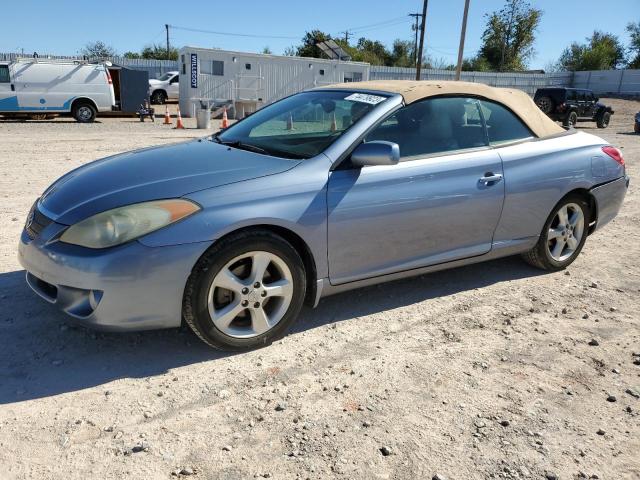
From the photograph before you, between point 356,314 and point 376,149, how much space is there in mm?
1196

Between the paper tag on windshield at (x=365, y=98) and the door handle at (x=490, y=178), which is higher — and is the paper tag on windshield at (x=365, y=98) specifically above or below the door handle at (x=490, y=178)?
above

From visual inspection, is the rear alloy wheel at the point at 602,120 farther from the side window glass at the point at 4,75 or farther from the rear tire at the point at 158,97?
the side window glass at the point at 4,75

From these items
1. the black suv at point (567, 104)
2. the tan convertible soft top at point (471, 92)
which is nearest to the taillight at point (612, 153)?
the tan convertible soft top at point (471, 92)

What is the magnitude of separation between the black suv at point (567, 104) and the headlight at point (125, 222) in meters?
23.4

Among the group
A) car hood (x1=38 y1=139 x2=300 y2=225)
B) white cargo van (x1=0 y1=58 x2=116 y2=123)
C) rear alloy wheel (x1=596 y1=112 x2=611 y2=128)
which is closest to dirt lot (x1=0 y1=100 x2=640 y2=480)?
car hood (x1=38 y1=139 x2=300 y2=225)

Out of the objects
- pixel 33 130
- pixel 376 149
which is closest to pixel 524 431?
pixel 376 149

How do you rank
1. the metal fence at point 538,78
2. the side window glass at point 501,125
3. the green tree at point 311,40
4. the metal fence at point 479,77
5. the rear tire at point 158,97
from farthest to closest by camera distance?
the green tree at point 311,40
the metal fence at point 538,78
the metal fence at point 479,77
the rear tire at point 158,97
the side window glass at point 501,125

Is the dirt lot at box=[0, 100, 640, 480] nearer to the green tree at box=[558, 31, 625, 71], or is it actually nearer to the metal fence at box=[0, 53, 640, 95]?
the metal fence at box=[0, 53, 640, 95]

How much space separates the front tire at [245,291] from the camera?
3.03 metres

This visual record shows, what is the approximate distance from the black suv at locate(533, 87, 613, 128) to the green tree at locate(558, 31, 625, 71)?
1842 inches

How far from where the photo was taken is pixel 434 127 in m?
3.99

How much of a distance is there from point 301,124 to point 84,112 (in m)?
17.9

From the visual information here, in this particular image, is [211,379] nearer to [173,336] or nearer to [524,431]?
[173,336]

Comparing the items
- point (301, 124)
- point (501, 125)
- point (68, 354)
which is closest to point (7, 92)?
point (301, 124)
